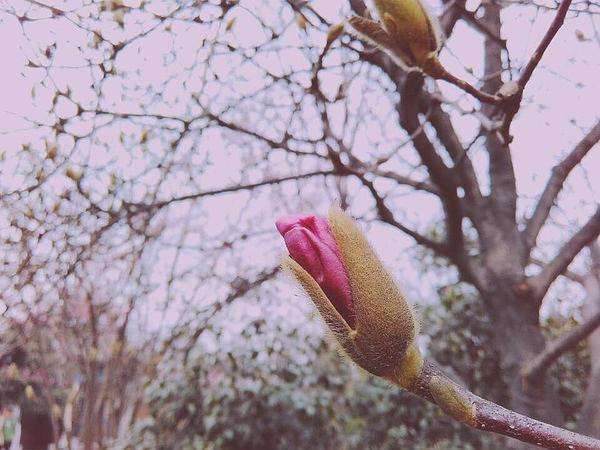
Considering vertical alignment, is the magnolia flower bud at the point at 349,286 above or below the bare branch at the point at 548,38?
below

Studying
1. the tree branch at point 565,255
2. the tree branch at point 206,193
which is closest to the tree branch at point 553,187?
the tree branch at point 565,255

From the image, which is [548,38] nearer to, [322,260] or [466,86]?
[466,86]

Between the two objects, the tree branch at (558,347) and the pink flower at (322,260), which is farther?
the tree branch at (558,347)

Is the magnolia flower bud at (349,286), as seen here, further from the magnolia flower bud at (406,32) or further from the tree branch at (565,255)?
the tree branch at (565,255)

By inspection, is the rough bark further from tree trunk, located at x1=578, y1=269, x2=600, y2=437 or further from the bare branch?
the bare branch

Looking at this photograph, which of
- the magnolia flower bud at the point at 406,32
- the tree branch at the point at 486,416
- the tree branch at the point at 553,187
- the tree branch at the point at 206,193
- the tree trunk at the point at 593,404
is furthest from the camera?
the tree branch at the point at 206,193

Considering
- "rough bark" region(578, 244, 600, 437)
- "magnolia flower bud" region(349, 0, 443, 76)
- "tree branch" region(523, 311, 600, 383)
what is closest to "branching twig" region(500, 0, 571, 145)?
"magnolia flower bud" region(349, 0, 443, 76)

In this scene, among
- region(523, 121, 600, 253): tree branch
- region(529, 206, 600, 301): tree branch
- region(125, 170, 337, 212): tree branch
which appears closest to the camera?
region(529, 206, 600, 301): tree branch
